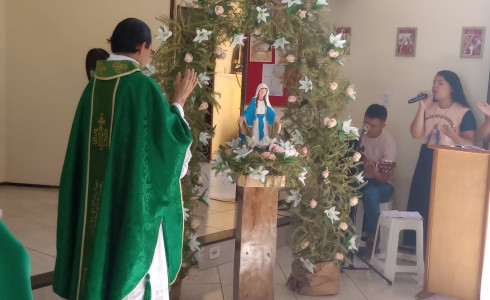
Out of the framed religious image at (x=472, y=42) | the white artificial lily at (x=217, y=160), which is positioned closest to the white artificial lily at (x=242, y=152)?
the white artificial lily at (x=217, y=160)

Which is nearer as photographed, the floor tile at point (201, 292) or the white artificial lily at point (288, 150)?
the white artificial lily at point (288, 150)

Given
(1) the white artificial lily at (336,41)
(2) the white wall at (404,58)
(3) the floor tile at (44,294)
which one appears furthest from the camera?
(2) the white wall at (404,58)

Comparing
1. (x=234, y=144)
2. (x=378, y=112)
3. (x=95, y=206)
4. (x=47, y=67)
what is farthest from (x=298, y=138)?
(x=47, y=67)

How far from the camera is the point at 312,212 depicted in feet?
14.1

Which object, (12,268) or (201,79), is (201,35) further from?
(12,268)

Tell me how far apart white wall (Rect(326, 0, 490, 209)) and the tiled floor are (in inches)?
51.4

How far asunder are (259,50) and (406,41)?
2.00 metres

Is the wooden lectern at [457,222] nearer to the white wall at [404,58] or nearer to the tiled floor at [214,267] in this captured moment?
the tiled floor at [214,267]

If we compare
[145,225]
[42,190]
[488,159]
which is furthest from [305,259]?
[42,190]

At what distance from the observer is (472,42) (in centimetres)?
533

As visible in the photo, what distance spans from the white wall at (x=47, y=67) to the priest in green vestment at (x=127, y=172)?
11.2 ft

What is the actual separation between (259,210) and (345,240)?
0.89 meters

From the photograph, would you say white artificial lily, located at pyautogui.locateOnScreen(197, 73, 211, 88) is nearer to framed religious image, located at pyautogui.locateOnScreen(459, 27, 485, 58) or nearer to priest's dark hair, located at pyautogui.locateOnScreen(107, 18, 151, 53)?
priest's dark hair, located at pyautogui.locateOnScreen(107, 18, 151, 53)

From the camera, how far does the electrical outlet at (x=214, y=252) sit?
190 inches
